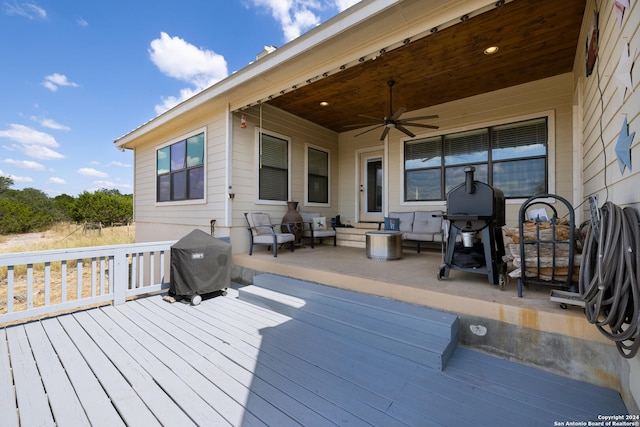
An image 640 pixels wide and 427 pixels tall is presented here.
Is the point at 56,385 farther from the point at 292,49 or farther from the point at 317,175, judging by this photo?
the point at 317,175

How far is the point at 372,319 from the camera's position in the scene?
8.05 ft

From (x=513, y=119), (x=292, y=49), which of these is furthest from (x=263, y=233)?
(x=513, y=119)

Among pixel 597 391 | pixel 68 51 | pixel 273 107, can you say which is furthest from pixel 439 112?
pixel 68 51

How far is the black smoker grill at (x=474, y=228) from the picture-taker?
2.64 meters

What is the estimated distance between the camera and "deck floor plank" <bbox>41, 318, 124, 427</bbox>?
4.91 ft

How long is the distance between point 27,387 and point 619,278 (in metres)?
3.61

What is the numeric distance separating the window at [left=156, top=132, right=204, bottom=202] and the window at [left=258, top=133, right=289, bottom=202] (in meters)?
1.32

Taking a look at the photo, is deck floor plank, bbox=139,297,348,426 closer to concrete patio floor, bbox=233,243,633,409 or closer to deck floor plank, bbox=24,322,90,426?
deck floor plank, bbox=24,322,90,426

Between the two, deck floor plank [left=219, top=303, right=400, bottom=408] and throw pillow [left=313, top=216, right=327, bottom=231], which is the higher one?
throw pillow [left=313, top=216, right=327, bottom=231]

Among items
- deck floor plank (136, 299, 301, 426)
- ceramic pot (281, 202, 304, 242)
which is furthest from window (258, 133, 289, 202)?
deck floor plank (136, 299, 301, 426)

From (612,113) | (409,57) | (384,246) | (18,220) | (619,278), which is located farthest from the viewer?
(18,220)

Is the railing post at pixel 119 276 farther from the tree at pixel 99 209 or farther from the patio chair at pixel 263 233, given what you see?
the tree at pixel 99 209

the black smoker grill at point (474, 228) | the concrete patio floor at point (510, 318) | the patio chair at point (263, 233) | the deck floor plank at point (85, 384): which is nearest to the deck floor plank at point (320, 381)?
the deck floor plank at point (85, 384)

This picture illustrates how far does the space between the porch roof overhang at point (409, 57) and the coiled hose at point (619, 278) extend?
222 centimetres
